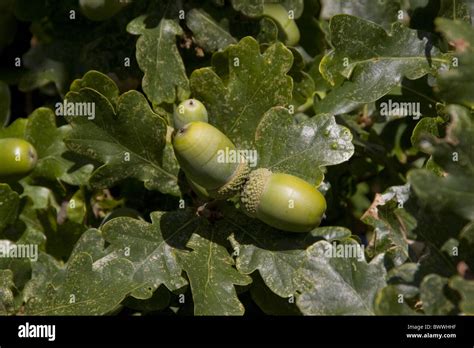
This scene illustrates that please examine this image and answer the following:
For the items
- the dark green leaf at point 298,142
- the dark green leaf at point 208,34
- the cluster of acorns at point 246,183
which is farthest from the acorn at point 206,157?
the dark green leaf at point 208,34

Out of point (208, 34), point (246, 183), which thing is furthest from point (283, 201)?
point (208, 34)

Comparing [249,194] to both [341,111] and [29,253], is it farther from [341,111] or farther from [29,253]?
[29,253]

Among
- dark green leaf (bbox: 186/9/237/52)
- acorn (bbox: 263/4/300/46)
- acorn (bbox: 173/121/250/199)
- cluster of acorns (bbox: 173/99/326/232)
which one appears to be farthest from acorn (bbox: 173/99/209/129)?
acorn (bbox: 263/4/300/46)

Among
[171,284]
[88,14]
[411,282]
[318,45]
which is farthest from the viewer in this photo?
[318,45]

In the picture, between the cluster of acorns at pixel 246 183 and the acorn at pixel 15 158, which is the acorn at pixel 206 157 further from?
the acorn at pixel 15 158

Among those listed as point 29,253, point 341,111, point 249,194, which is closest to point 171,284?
point 249,194

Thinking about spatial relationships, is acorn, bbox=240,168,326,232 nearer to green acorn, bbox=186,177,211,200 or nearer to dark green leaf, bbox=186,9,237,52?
green acorn, bbox=186,177,211,200
